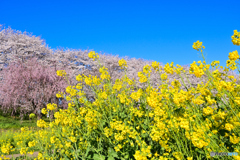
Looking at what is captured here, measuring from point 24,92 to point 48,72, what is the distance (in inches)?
101

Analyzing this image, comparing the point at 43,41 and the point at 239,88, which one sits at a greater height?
the point at 43,41

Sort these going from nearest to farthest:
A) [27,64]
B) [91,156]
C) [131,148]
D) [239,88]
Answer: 1. [239,88]
2. [131,148]
3. [91,156]
4. [27,64]

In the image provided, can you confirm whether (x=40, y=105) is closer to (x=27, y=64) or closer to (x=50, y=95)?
(x=50, y=95)

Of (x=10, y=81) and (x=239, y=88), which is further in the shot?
(x=10, y=81)

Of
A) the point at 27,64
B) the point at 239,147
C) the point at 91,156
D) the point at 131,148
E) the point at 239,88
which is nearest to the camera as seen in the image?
the point at 239,147

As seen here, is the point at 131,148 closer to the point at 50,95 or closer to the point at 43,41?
the point at 50,95

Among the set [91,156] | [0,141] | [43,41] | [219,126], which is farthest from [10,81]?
[219,126]

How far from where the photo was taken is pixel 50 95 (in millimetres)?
15430

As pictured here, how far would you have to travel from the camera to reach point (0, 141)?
8.51 meters

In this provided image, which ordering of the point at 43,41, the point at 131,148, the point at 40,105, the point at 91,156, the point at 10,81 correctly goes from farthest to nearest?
the point at 43,41 < the point at 10,81 < the point at 40,105 < the point at 91,156 < the point at 131,148

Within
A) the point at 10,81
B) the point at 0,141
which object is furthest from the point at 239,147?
the point at 10,81

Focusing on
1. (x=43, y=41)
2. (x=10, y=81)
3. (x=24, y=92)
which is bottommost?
(x=24, y=92)

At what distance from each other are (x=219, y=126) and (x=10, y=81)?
17.3 m

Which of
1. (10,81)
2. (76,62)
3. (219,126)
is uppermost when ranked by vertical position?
(76,62)
